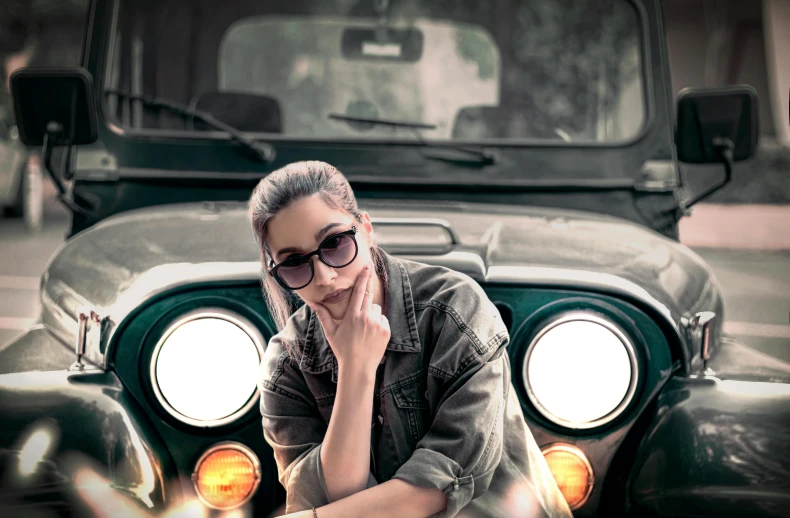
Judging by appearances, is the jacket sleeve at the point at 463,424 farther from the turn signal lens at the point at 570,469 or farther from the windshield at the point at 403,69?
the windshield at the point at 403,69

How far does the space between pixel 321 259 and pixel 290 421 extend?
292 millimetres

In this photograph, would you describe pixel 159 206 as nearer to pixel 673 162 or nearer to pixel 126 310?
pixel 126 310

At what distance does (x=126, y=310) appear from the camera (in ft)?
5.47

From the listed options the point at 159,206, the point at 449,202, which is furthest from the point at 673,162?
the point at 159,206

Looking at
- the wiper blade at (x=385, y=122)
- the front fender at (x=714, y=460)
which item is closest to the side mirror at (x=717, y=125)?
the wiper blade at (x=385, y=122)

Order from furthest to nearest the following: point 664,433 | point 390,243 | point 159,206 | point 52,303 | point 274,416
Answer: point 159,206 < point 52,303 < point 390,243 < point 664,433 < point 274,416

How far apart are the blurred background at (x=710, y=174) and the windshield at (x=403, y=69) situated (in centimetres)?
524

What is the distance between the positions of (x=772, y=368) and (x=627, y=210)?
770 mm

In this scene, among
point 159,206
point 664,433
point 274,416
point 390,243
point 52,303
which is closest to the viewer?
point 274,416

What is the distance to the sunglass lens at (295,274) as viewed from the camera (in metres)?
1.38

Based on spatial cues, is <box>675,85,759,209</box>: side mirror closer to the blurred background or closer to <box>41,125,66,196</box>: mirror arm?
<box>41,125,66,196</box>: mirror arm

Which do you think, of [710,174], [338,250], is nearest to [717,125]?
[338,250]

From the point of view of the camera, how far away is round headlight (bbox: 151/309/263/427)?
1.63m

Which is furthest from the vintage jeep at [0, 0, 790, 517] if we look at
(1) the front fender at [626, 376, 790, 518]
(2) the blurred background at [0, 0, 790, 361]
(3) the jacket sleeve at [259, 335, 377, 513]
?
(2) the blurred background at [0, 0, 790, 361]
